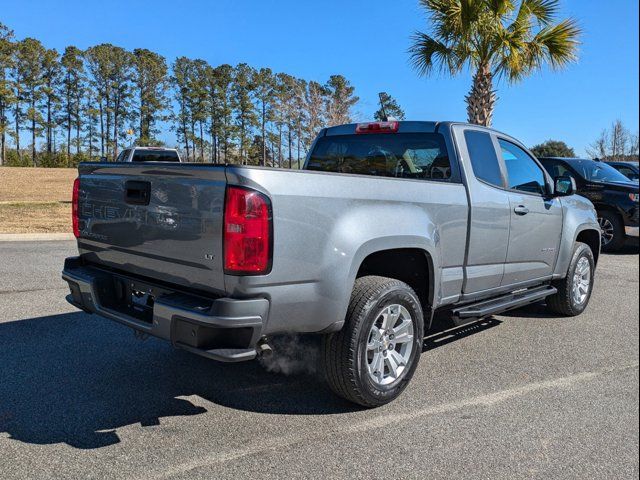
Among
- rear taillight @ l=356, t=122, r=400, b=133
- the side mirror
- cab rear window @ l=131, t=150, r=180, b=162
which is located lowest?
the side mirror

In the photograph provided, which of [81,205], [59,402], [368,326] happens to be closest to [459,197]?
[368,326]

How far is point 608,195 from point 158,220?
34.3 feet

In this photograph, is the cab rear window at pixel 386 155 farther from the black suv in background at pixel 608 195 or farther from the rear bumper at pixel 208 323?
the black suv in background at pixel 608 195

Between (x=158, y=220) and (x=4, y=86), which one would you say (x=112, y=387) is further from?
(x=4, y=86)

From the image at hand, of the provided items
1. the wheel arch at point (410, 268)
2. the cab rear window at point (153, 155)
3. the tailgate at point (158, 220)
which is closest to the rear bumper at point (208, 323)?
the tailgate at point (158, 220)

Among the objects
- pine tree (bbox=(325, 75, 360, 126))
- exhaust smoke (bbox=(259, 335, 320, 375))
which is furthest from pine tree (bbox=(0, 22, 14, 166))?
exhaust smoke (bbox=(259, 335, 320, 375))

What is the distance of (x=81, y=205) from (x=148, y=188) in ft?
3.20

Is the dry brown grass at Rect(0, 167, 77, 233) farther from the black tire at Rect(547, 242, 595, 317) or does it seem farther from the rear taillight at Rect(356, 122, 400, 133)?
the black tire at Rect(547, 242, 595, 317)

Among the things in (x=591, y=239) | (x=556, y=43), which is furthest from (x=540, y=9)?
(x=591, y=239)

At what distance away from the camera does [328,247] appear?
316cm

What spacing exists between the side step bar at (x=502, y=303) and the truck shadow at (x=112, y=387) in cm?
66

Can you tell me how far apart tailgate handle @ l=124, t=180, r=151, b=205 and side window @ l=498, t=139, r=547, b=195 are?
315 centimetres

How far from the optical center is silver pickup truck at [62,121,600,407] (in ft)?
9.60

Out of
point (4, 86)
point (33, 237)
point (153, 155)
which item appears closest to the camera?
point (33, 237)
